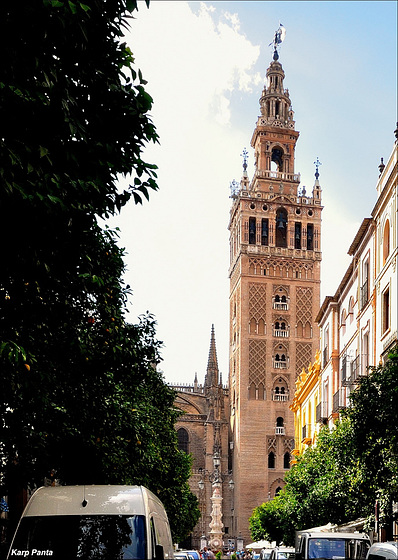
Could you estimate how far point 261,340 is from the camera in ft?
265

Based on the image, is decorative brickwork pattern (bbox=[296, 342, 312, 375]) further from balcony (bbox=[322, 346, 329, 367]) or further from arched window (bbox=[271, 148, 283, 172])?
balcony (bbox=[322, 346, 329, 367])

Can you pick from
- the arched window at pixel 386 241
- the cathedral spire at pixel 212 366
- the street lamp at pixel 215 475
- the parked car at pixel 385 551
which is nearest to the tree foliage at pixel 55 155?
the parked car at pixel 385 551

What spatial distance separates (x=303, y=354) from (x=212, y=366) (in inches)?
489

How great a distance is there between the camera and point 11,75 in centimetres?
914

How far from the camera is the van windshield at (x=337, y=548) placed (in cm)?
1854

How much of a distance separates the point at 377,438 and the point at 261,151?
218 feet

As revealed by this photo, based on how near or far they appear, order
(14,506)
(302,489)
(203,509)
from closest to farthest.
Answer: (14,506), (302,489), (203,509)

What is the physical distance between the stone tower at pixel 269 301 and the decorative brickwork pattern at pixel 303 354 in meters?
0.09

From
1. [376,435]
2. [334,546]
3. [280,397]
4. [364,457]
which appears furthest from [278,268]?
[334,546]

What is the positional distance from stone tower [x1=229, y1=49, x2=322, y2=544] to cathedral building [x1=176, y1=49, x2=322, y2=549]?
92mm

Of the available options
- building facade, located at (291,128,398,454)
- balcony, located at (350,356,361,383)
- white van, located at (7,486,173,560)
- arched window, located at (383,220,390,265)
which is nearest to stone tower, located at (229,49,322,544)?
building facade, located at (291,128,398,454)

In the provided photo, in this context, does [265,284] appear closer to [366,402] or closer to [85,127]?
[366,402]

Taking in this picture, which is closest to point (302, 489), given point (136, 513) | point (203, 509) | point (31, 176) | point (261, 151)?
point (136, 513)

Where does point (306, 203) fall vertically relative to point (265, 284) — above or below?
above
